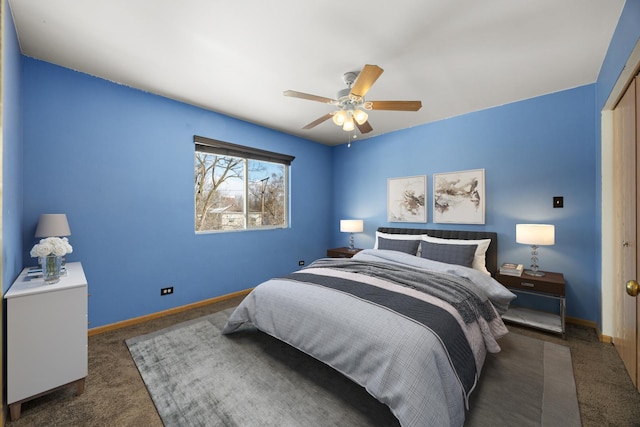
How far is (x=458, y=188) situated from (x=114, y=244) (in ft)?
14.1

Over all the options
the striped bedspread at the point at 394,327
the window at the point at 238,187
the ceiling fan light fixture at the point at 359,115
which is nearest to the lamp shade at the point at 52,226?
the window at the point at 238,187

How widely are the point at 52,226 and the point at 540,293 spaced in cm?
467

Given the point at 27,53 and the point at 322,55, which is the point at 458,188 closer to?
the point at 322,55

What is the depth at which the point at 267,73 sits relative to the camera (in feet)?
8.43

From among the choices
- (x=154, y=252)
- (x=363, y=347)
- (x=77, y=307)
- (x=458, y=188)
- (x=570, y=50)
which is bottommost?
(x=363, y=347)

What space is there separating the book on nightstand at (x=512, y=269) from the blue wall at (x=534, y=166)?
240mm

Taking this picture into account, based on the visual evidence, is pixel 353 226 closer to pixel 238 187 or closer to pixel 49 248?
pixel 238 187

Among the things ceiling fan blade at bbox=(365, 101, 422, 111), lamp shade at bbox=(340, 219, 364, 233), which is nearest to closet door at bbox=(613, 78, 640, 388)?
ceiling fan blade at bbox=(365, 101, 422, 111)

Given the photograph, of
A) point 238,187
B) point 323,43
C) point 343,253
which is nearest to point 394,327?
point 323,43

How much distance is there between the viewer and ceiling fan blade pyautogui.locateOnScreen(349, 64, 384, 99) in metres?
1.90

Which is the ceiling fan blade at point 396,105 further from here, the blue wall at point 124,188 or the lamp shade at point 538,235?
the blue wall at point 124,188

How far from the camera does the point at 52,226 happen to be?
2.25m

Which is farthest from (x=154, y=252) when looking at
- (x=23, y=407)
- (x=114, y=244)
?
(x=23, y=407)

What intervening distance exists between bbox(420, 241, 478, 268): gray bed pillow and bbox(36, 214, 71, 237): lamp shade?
3.77 m
